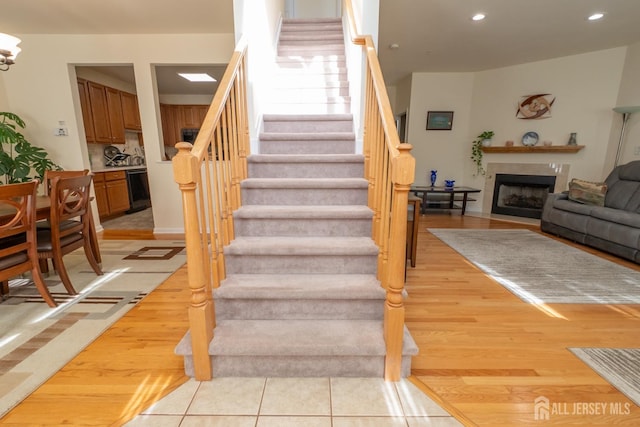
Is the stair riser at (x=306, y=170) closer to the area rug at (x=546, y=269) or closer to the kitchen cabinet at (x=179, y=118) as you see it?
the area rug at (x=546, y=269)

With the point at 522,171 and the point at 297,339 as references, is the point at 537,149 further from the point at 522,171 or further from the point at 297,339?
the point at 297,339

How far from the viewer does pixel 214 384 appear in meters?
1.39

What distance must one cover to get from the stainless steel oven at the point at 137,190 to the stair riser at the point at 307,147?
4.11 meters

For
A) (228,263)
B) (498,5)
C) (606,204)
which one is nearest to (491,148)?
(606,204)

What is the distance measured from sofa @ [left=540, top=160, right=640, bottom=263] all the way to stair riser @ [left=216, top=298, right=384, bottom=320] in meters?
3.24

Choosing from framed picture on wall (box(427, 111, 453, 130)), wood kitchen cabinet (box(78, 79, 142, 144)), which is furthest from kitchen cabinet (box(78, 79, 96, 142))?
framed picture on wall (box(427, 111, 453, 130))

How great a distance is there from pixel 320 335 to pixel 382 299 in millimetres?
374

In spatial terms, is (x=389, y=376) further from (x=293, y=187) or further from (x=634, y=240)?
(x=634, y=240)

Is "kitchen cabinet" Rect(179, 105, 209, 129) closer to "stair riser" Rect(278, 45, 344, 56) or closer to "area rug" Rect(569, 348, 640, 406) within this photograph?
"stair riser" Rect(278, 45, 344, 56)

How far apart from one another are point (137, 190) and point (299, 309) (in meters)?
5.32

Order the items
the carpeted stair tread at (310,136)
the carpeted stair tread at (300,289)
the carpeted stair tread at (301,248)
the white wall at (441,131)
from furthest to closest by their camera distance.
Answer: the white wall at (441,131), the carpeted stair tread at (310,136), the carpeted stair tread at (301,248), the carpeted stair tread at (300,289)

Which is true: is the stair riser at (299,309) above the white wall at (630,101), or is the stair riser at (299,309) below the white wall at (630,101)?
below

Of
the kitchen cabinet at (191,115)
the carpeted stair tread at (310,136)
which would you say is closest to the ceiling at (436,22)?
the carpeted stair tread at (310,136)

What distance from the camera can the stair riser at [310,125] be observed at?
2.75 m
